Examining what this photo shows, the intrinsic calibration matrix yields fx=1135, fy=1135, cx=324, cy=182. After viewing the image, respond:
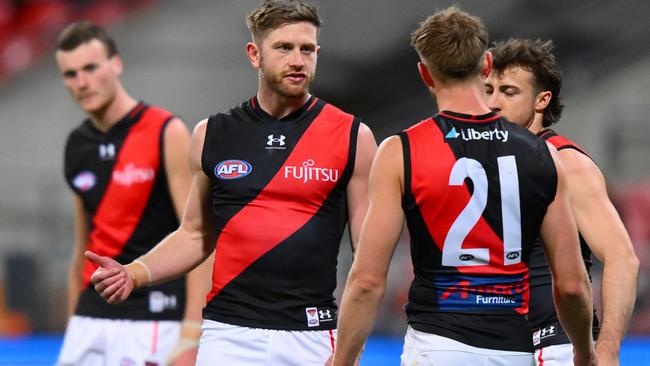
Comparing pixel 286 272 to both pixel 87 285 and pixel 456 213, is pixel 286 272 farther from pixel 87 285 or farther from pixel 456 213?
pixel 87 285

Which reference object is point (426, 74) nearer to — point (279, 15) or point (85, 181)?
point (279, 15)

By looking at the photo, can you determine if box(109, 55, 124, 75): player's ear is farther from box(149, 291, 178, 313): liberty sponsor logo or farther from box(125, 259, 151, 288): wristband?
box(125, 259, 151, 288): wristband

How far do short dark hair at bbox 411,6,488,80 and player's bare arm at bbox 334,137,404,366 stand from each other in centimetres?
29

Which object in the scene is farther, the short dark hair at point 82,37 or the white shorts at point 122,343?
the short dark hair at point 82,37

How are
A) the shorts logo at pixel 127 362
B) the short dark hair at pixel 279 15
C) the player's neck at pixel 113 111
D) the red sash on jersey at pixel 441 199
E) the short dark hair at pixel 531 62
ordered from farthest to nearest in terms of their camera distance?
the player's neck at pixel 113 111, the shorts logo at pixel 127 362, the short dark hair at pixel 531 62, the short dark hair at pixel 279 15, the red sash on jersey at pixel 441 199

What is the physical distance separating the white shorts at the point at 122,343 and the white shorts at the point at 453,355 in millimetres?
2012

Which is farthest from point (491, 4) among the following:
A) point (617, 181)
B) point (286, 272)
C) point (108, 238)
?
point (286, 272)

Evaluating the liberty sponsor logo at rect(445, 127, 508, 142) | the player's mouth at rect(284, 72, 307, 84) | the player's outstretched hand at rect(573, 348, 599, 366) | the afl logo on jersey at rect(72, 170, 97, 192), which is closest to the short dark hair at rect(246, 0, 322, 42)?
the player's mouth at rect(284, 72, 307, 84)

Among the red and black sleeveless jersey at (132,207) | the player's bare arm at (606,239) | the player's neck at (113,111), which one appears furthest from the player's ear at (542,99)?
the player's neck at (113,111)

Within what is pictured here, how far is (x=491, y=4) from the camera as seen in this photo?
45.8 ft

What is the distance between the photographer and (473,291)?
3.63 metres

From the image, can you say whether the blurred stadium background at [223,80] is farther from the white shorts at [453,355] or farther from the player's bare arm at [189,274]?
the white shorts at [453,355]

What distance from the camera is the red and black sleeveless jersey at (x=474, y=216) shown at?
3.58 m

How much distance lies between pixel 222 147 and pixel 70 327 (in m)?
1.62
